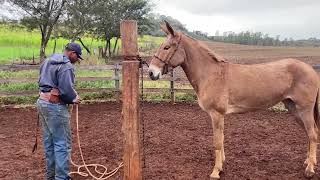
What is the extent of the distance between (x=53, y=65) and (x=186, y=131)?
4438 mm

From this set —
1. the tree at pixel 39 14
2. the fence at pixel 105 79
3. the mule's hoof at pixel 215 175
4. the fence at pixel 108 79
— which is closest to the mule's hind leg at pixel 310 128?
the mule's hoof at pixel 215 175

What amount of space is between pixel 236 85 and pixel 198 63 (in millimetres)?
657

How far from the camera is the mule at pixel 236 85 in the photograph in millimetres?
5996

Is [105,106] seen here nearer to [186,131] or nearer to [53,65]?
[186,131]

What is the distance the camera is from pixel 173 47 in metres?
5.93

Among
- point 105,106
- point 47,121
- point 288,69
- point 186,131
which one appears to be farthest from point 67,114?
point 105,106

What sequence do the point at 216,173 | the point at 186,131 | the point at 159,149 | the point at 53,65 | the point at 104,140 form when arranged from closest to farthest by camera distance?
the point at 53,65 < the point at 216,173 < the point at 159,149 < the point at 104,140 < the point at 186,131

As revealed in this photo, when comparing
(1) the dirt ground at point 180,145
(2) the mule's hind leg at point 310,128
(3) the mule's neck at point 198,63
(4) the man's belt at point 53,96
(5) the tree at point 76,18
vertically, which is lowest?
(1) the dirt ground at point 180,145

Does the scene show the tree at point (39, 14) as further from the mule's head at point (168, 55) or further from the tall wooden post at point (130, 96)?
the tall wooden post at point (130, 96)

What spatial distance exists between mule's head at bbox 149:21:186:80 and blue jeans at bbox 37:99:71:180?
1.33 metres

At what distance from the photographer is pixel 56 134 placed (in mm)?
5207


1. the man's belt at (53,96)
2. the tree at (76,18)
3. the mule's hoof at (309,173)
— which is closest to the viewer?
the man's belt at (53,96)

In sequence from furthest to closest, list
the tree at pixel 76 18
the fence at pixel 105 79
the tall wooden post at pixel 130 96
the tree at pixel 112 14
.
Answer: the tree at pixel 112 14 → the tree at pixel 76 18 → the fence at pixel 105 79 → the tall wooden post at pixel 130 96

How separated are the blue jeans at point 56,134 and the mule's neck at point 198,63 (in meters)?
1.98
